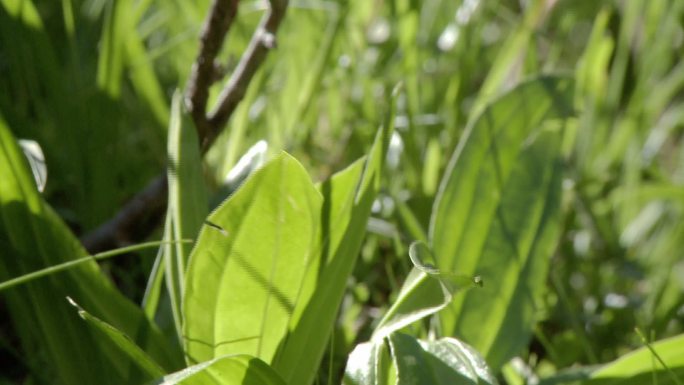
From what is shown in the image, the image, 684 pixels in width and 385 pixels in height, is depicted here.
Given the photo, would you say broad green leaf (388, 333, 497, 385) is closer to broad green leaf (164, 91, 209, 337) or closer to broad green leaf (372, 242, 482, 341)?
broad green leaf (372, 242, 482, 341)

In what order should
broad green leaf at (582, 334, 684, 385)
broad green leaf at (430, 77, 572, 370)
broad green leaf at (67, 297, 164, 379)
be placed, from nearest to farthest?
broad green leaf at (67, 297, 164, 379)
broad green leaf at (582, 334, 684, 385)
broad green leaf at (430, 77, 572, 370)

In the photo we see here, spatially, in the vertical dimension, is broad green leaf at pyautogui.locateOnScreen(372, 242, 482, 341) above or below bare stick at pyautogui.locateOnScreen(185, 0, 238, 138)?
below

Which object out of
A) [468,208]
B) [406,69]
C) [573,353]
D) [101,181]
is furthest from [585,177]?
[101,181]

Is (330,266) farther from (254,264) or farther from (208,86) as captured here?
(208,86)

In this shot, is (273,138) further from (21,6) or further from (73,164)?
(21,6)

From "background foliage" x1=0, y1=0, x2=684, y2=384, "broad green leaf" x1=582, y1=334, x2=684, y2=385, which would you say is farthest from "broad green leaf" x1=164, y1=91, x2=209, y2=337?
"broad green leaf" x1=582, y1=334, x2=684, y2=385

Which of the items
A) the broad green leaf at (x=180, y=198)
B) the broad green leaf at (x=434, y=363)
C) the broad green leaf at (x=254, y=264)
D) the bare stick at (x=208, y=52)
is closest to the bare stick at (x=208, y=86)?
the bare stick at (x=208, y=52)
